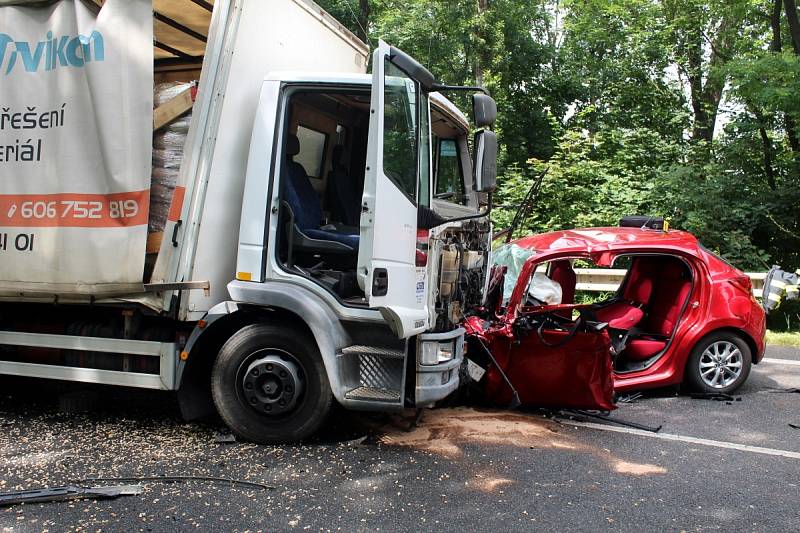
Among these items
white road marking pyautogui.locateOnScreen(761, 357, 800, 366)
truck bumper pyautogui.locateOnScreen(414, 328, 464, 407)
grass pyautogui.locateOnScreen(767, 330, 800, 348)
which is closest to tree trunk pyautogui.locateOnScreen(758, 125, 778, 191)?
grass pyautogui.locateOnScreen(767, 330, 800, 348)

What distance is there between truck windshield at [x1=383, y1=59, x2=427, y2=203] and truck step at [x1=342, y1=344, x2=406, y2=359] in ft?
3.41

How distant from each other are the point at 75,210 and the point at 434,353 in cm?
281

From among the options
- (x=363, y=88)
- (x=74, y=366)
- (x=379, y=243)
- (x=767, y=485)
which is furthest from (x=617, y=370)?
(x=74, y=366)

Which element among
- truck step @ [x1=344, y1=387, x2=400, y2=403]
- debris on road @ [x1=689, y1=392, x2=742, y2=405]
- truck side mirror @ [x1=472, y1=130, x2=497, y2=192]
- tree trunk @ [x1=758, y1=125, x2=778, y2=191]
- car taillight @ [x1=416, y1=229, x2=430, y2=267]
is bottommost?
debris on road @ [x1=689, y1=392, x2=742, y2=405]

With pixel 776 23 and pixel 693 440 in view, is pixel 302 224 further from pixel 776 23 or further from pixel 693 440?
pixel 776 23

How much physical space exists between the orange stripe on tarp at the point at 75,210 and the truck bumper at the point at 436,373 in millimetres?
2202

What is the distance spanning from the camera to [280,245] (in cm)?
468

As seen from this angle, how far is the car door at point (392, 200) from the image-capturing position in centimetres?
411

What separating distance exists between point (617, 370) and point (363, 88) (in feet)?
12.2

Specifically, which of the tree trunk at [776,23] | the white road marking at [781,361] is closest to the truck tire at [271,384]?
the white road marking at [781,361]

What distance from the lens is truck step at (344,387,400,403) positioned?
4.36 m

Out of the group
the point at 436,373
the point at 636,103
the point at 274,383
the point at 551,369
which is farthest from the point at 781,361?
the point at 636,103

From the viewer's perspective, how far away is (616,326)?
6137mm

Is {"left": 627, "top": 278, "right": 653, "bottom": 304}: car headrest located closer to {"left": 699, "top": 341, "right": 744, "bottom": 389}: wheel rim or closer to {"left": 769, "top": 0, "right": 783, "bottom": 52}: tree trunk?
{"left": 699, "top": 341, "right": 744, "bottom": 389}: wheel rim
